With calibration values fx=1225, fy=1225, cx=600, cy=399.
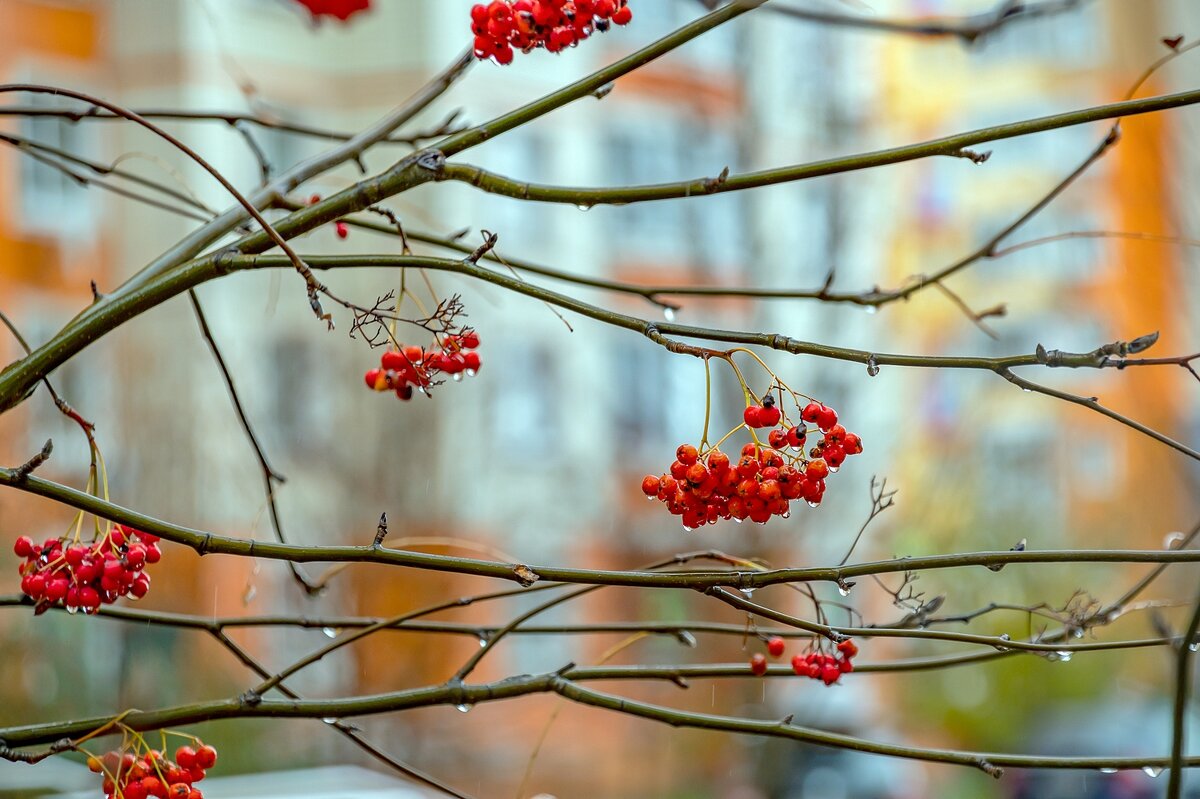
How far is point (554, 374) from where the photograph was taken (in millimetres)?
14797

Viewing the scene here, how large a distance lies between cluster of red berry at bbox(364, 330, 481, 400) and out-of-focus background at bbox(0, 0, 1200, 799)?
617cm

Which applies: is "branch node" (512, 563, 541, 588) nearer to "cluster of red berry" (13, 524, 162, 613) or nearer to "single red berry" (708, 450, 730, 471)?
"single red berry" (708, 450, 730, 471)

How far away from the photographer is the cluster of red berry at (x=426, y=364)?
5.20ft

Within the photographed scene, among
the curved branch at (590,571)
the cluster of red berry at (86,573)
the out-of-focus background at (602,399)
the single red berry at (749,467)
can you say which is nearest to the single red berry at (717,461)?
the single red berry at (749,467)

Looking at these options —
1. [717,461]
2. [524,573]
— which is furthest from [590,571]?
[717,461]

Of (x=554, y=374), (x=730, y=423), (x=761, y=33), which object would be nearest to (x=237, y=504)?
(x=730, y=423)

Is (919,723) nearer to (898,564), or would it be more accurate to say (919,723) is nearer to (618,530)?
(618,530)

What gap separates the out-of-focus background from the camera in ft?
31.0

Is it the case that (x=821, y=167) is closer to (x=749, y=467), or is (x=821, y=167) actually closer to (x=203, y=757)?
(x=749, y=467)

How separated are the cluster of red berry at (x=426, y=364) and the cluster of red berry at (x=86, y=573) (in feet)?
1.19

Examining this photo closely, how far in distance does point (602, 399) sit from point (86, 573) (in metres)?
13.9

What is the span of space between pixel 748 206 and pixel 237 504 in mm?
5529

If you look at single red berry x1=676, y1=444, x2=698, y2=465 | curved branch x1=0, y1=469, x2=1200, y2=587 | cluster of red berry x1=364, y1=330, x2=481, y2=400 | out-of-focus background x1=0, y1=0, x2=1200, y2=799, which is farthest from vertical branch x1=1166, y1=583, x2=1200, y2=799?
out-of-focus background x1=0, y1=0, x2=1200, y2=799

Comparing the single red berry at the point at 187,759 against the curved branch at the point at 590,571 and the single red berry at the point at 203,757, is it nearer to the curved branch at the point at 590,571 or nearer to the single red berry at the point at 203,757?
the single red berry at the point at 203,757
